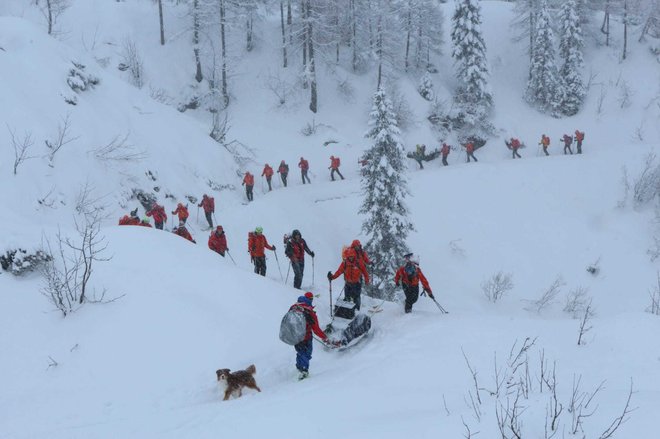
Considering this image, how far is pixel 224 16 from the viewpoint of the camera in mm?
29797

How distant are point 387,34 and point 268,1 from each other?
8563mm

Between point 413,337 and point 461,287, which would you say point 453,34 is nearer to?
point 461,287

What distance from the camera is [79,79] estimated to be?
19.5 metres

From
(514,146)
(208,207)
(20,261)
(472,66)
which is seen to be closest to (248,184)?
(208,207)

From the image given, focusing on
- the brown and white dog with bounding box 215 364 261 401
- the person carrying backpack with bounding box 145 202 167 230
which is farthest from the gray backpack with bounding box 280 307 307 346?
the person carrying backpack with bounding box 145 202 167 230

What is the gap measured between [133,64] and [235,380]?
86.4ft

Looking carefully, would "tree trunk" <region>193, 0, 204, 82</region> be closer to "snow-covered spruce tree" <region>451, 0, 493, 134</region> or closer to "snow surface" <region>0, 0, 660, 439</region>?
"snow surface" <region>0, 0, 660, 439</region>

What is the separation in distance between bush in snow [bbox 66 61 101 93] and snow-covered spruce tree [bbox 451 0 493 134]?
2221cm

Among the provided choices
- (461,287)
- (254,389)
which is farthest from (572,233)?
(254,389)

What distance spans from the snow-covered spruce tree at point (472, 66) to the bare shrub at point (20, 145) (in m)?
25.0

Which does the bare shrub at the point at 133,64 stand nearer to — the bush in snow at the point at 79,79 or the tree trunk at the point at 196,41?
the tree trunk at the point at 196,41

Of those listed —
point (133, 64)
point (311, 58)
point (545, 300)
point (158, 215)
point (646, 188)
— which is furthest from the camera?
point (311, 58)

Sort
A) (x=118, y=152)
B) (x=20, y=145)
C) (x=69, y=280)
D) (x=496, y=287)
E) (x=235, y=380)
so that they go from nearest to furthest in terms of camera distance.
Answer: (x=235, y=380)
(x=69, y=280)
(x=20, y=145)
(x=118, y=152)
(x=496, y=287)

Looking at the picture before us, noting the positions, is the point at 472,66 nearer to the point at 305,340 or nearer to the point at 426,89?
the point at 426,89
